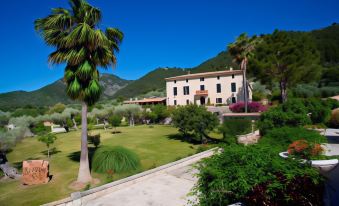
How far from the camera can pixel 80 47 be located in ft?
32.3

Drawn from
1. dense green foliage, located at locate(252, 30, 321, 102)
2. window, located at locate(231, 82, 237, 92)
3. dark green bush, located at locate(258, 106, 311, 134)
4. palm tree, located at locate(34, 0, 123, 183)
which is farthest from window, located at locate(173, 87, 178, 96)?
palm tree, located at locate(34, 0, 123, 183)

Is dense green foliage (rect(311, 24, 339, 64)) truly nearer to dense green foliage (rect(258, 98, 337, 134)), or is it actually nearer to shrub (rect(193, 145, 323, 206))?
dense green foliage (rect(258, 98, 337, 134))

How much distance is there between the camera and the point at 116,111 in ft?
126

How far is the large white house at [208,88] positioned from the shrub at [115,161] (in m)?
29.6

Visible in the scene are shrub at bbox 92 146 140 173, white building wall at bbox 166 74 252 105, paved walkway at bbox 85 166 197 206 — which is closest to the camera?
paved walkway at bbox 85 166 197 206

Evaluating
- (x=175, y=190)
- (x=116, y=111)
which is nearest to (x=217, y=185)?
(x=175, y=190)

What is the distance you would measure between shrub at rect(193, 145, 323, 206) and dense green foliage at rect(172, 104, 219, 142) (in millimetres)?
15029

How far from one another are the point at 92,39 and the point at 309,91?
40.0m

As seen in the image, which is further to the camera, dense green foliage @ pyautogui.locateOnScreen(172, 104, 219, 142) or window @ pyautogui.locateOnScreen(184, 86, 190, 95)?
window @ pyautogui.locateOnScreen(184, 86, 190, 95)

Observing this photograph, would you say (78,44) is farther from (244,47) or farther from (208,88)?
(208,88)

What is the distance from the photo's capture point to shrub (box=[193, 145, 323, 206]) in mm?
3457

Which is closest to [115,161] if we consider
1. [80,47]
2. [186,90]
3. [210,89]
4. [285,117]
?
[80,47]

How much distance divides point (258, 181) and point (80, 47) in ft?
31.5

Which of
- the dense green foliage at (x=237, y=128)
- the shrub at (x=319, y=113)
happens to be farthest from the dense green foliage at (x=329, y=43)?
the dense green foliage at (x=237, y=128)
